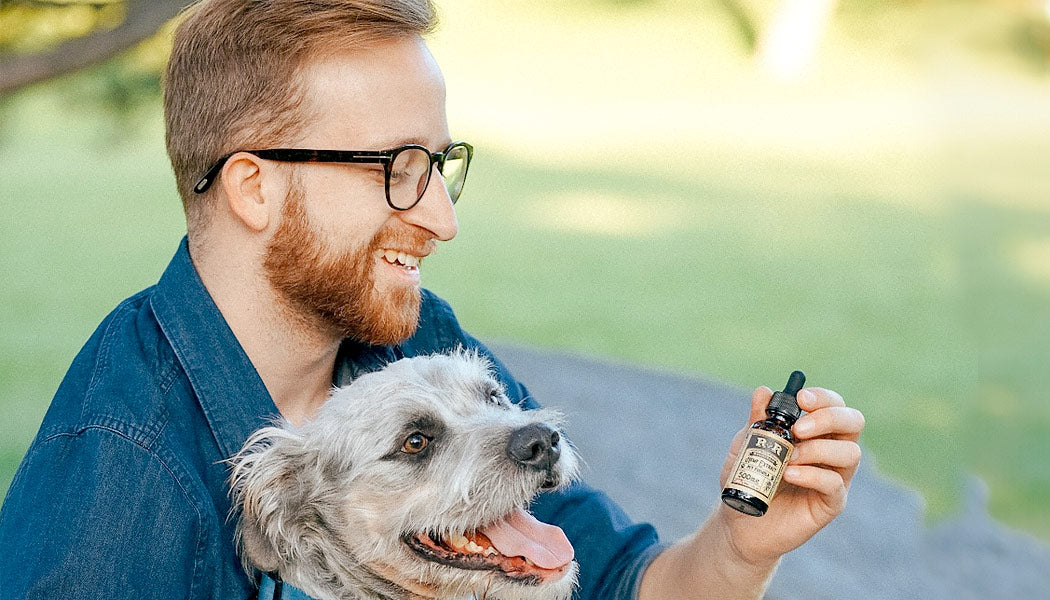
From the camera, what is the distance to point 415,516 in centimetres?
262

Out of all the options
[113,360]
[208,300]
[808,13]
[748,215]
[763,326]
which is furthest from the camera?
[808,13]

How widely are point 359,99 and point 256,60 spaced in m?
0.26

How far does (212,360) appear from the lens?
270 cm

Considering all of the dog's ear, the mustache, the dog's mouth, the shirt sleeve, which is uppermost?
the mustache

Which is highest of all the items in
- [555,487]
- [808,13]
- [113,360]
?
[808,13]

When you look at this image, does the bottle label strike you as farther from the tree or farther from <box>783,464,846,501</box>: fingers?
the tree

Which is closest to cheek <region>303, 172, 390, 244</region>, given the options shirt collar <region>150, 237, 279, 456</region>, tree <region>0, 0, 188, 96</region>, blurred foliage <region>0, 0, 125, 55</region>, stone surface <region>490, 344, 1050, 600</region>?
shirt collar <region>150, 237, 279, 456</region>

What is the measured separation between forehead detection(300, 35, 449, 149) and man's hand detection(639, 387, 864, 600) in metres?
1.04

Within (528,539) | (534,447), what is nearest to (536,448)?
(534,447)

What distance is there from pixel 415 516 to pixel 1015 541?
6.12 meters

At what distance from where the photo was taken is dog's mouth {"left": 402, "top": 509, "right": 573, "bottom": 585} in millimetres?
2576

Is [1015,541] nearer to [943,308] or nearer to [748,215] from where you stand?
[943,308]

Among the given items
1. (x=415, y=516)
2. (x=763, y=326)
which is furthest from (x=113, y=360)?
(x=763, y=326)

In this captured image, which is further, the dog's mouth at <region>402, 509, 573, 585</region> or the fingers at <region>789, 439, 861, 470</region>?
the dog's mouth at <region>402, 509, 573, 585</region>
